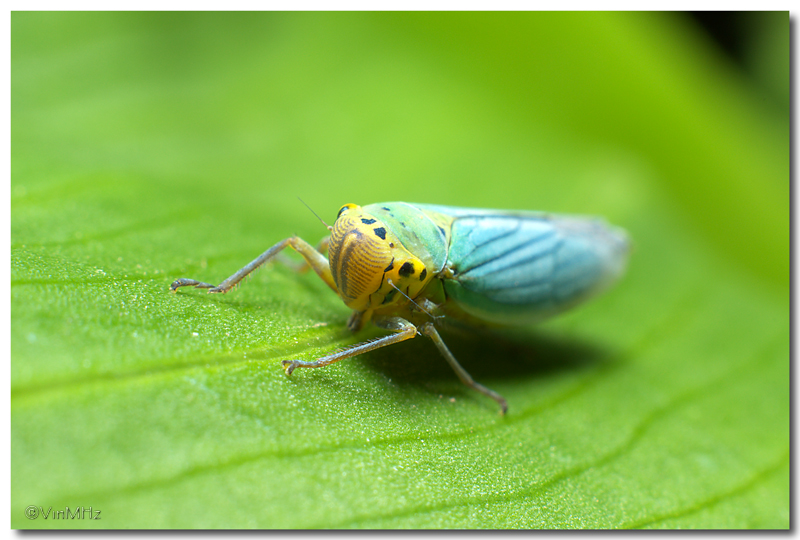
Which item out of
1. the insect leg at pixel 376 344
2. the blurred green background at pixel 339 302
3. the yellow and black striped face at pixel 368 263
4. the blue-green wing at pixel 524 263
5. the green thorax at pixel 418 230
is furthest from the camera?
the blue-green wing at pixel 524 263

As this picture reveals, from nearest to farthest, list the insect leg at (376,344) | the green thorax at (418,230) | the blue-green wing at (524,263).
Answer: the insect leg at (376,344) → the green thorax at (418,230) → the blue-green wing at (524,263)

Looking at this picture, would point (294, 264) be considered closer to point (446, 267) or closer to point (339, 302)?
point (339, 302)

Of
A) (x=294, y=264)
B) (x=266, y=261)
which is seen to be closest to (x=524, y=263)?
(x=294, y=264)

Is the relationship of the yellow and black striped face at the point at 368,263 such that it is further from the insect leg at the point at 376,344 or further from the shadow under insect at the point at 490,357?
the shadow under insect at the point at 490,357

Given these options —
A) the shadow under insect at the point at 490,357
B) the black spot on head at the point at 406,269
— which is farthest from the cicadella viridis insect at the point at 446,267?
the shadow under insect at the point at 490,357
